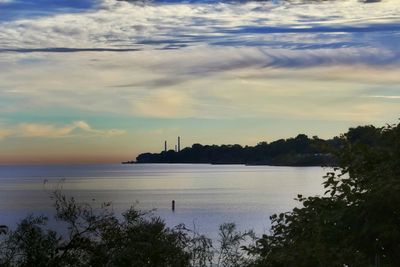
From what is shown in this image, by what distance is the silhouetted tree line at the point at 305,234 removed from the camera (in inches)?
574

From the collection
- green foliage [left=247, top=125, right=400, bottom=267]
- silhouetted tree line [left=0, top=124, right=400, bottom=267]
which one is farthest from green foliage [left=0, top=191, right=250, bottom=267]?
green foliage [left=247, top=125, right=400, bottom=267]

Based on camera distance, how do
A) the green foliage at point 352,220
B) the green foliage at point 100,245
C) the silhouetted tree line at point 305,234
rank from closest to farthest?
the green foliage at point 352,220 → the silhouetted tree line at point 305,234 → the green foliage at point 100,245

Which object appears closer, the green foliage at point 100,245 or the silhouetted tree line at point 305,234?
the silhouetted tree line at point 305,234

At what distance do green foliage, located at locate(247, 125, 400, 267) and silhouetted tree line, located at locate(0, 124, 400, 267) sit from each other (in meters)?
0.02

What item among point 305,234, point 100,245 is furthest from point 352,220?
point 100,245

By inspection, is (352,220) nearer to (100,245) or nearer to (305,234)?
(305,234)

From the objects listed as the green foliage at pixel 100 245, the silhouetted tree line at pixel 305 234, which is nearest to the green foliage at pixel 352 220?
the silhouetted tree line at pixel 305 234

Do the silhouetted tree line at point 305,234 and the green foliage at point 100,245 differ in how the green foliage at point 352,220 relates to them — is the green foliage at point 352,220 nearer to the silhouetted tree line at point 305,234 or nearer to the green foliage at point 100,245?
the silhouetted tree line at point 305,234

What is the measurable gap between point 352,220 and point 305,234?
2.07 metres

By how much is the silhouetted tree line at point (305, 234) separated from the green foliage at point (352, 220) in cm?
2

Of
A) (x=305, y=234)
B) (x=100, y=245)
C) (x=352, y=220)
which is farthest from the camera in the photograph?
Answer: (x=100, y=245)

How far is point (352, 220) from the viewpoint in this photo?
48.9ft

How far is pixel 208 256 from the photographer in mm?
24078

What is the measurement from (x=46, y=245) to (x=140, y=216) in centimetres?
336
